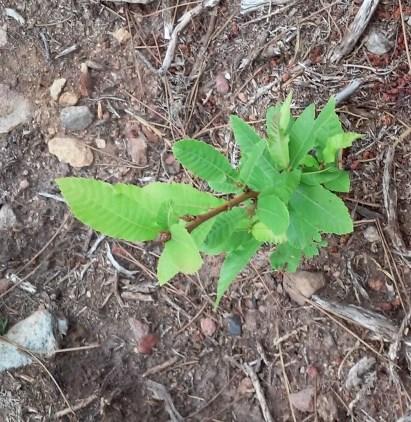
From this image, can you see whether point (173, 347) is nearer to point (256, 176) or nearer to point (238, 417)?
point (238, 417)

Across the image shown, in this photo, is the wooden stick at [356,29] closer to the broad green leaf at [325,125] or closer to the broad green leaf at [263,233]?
the broad green leaf at [325,125]

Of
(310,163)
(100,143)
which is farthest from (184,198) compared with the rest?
(100,143)

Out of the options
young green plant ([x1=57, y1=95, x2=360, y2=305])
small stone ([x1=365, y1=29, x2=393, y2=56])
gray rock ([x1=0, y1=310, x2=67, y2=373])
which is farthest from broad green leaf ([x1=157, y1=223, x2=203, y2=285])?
gray rock ([x1=0, y1=310, x2=67, y2=373])

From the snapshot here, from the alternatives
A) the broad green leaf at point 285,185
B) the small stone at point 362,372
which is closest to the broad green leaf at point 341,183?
the broad green leaf at point 285,185

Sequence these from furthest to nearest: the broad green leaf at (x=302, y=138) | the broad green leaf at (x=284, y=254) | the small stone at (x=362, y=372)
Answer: the small stone at (x=362, y=372) → the broad green leaf at (x=284, y=254) → the broad green leaf at (x=302, y=138)

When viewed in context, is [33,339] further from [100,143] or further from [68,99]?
[68,99]

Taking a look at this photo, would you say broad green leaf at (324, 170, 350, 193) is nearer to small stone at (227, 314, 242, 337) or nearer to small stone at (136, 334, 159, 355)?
small stone at (227, 314, 242, 337)

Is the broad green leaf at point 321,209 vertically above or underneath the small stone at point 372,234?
above
